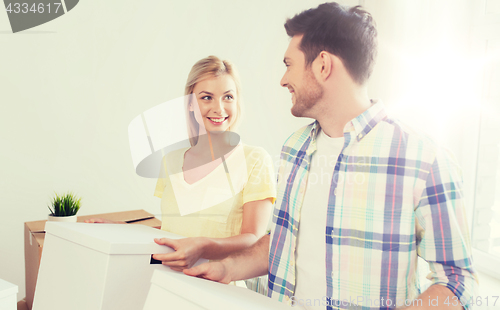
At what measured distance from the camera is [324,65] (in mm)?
840

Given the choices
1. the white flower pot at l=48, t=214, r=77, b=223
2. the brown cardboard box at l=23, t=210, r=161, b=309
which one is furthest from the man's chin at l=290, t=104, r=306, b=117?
the white flower pot at l=48, t=214, r=77, b=223

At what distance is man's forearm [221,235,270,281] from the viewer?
Result: 840 mm

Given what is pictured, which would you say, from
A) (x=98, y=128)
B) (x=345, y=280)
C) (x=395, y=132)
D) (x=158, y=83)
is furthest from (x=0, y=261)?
(x=395, y=132)

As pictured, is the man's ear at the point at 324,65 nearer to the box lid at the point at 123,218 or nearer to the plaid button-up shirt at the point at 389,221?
the plaid button-up shirt at the point at 389,221

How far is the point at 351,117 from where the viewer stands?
0.83 metres

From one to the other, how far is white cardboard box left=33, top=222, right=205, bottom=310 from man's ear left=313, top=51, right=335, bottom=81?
0.54 metres

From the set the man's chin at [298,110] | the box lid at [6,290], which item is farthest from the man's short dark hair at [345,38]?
the box lid at [6,290]

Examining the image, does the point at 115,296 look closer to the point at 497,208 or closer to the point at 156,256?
the point at 156,256

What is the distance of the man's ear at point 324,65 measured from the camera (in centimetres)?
84

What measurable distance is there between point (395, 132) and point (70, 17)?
1709mm

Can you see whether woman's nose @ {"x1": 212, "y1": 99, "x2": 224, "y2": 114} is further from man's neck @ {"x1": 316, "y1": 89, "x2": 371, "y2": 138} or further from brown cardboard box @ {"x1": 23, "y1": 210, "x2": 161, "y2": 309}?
brown cardboard box @ {"x1": 23, "y1": 210, "x2": 161, "y2": 309}

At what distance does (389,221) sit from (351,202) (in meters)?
0.09

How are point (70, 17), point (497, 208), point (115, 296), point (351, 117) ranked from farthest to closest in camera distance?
1. point (70, 17)
2. point (497, 208)
3. point (351, 117)
4. point (115, 296)

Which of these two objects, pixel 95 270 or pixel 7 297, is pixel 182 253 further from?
pixel 7 297
